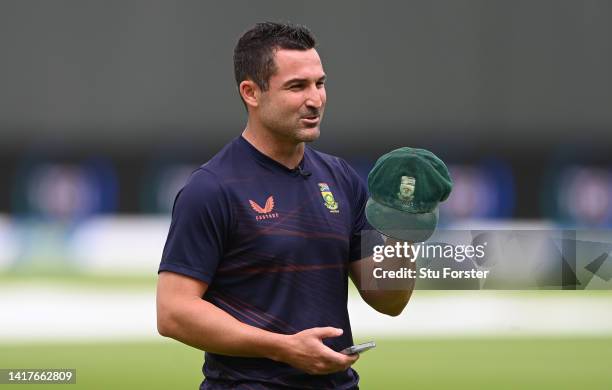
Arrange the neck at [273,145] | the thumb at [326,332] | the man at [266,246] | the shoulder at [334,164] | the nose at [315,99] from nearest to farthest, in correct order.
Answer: the thumb at [326,332], the man at [266,246], the nose at [315,99], the neck at [273,145], the shoulder at [334,164]

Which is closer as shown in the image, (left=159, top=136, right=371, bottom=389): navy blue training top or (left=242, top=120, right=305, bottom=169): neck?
(left=159, top=136, right=371, bottom=389): navy blue training top

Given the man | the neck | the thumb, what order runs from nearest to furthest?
the thumb → the man → the neck

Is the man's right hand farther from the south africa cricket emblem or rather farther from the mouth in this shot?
the mouth

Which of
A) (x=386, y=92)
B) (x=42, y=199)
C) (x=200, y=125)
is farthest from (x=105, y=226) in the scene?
(x=386, y=92)

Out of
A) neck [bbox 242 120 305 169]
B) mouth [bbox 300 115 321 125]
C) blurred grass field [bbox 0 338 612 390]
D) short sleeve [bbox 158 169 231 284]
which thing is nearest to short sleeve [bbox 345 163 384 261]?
neck [bbox 242 120 305 169]

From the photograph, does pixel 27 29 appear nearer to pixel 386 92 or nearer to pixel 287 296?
pixel 386 92

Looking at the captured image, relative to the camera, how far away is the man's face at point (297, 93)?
3.70m

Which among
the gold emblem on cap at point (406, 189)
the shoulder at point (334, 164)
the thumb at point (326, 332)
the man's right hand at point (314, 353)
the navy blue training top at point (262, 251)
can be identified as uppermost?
the shoulder at point (334, 164)

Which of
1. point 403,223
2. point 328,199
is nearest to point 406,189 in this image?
point 403,223

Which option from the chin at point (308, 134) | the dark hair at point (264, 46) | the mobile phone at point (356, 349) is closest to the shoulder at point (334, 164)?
the chin at point (308, 134)

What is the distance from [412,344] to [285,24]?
727 centimetres

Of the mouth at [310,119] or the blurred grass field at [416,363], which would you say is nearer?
the mouth at [310,119]

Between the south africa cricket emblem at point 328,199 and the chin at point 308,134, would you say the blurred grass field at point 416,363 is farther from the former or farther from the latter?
the chin at point 308,134

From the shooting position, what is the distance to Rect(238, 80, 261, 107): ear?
12.4 ft
